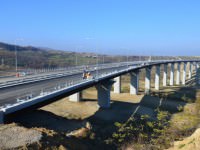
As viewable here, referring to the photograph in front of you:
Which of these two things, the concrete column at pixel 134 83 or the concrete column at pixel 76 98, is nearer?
the concrete column at pixel 76 98

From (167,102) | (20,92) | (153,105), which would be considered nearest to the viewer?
(20,92)

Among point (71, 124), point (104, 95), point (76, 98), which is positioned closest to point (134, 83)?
point (104, 95)

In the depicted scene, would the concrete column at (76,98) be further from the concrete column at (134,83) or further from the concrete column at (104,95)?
the concrete column at (134,83)

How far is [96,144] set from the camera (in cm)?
2477

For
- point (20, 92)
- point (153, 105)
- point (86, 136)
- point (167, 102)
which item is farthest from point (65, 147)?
point (167, 102)

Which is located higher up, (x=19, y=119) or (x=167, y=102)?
(x=19, y=119)

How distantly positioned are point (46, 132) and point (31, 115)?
1083cm

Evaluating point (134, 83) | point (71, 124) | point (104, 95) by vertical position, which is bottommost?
point (71, 124)

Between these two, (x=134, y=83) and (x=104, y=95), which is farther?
(x=134, y=83)

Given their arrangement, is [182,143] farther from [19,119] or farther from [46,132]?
[19,119]

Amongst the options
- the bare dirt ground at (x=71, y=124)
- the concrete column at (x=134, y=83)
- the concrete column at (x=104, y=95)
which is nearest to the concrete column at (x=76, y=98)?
the bare dirt ground at (x=71, y=124)

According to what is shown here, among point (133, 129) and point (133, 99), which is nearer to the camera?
point (133, 129)

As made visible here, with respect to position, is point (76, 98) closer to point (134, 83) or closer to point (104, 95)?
point (104, 95)

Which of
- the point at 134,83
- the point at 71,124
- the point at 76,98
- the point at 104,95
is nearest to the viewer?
the point at 71,124
